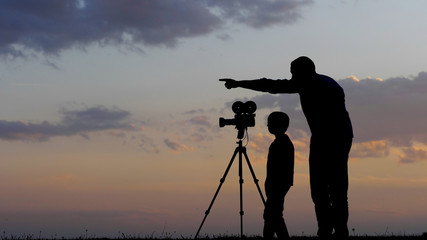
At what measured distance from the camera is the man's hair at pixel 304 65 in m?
9.71

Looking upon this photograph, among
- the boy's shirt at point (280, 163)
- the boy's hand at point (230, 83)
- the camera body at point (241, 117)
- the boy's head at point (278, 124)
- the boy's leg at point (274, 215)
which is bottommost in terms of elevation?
the boy's leg at point (274, 215)

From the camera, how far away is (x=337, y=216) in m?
9.51

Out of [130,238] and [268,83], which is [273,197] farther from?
[130,238]

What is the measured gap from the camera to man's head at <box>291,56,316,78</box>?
31.8 ft

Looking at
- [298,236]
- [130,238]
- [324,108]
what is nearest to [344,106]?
[324,108]

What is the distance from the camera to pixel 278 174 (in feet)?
32.1

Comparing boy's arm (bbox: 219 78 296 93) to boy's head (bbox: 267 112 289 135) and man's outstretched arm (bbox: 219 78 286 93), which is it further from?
boy's head (bbox: 267 112 289 135)

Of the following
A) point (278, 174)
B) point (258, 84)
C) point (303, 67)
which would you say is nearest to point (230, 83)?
point (258, 84)

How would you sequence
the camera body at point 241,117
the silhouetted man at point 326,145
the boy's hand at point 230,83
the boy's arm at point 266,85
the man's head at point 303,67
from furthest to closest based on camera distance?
the camera body at point 241,117
the boy's hand at point 230,83
the boy's arm at point 266,85
the man's head at point 303,67
the silhouetted man at point 326,145

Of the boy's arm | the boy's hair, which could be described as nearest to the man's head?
the boy's arm

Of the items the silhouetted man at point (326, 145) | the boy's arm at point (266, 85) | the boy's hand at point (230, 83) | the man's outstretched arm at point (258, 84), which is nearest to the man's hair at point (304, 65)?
the silhouetted man at point (326, 145)

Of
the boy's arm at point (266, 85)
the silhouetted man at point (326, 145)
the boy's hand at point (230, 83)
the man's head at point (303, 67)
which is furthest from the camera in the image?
the boy's hand at point (230, 83)

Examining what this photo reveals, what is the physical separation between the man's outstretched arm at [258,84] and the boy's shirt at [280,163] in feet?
2.85

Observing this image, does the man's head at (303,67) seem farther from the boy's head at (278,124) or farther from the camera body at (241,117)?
the camera body at (241,117)
